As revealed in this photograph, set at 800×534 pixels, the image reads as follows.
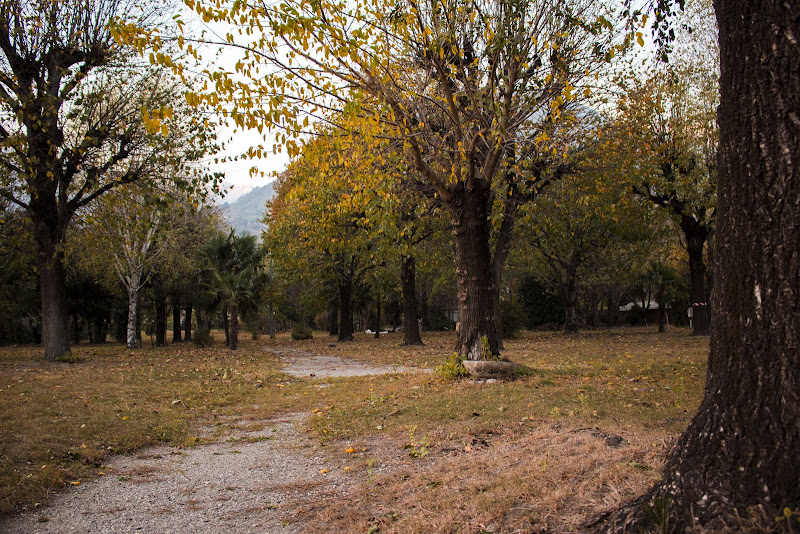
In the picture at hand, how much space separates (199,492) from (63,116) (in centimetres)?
1457

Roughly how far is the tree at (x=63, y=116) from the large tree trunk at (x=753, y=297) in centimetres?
1360

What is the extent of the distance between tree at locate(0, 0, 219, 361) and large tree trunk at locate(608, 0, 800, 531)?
13604 mm

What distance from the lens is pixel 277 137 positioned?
7.36 meters

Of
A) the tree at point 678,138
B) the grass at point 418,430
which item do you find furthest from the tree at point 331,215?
the tree at point 678,138

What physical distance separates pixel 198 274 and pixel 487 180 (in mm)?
24863

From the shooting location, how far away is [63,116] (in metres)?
15.5

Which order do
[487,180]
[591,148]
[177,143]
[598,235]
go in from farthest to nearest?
[598,235] → [177,143] → [591,148] → [487,180]

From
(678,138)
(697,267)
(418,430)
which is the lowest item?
(418,430)

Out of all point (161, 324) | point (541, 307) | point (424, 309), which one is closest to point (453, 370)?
point (161, 324)

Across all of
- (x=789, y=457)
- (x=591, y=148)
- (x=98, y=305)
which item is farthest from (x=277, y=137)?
(x=98, y=305)

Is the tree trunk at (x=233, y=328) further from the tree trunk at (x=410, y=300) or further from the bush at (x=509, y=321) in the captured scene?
the bush at (x=509, y=321)

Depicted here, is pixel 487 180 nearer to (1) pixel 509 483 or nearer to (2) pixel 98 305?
(1) pixel 509 483

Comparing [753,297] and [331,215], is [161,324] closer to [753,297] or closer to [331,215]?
[331,215]

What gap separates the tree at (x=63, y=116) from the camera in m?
14.0
